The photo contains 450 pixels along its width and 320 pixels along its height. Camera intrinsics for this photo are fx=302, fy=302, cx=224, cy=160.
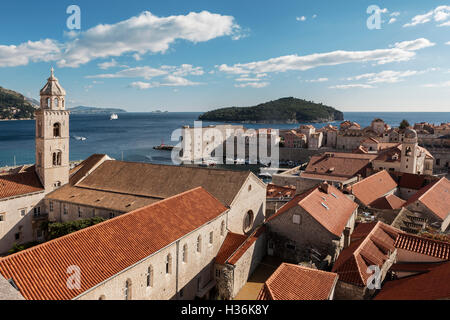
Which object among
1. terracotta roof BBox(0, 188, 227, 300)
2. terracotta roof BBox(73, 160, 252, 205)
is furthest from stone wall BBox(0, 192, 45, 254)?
terracotta roof BBox(0, 188, 227, 300)

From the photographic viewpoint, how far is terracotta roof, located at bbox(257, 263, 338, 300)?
1446 cm

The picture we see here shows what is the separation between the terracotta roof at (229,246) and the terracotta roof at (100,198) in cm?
780

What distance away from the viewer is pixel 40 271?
41.5 ft

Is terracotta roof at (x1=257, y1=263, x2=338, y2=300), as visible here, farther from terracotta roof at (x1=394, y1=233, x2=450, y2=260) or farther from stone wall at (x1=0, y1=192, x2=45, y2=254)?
stone wall at (x1=0, y1=192, x2=45, y2=254)

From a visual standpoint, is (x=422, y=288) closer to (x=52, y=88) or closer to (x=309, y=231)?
(x=309, y=231)

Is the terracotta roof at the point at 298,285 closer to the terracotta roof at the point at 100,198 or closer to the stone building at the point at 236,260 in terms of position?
the stone building at the point at 236,260

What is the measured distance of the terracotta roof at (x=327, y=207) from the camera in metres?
24.0

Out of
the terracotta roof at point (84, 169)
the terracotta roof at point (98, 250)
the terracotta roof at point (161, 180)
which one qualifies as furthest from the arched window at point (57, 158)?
the terracotta roof at point (98, 250)

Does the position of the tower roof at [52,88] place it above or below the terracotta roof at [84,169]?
above

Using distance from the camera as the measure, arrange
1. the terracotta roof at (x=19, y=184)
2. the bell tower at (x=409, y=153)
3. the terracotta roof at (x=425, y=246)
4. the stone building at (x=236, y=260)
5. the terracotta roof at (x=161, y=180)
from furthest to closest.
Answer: the bell tower at (x=409, y=153)
the terracotta roof at (x=19, y=184)
the terracotta roof at (x=161, y=180)
the stone building at (x=236, y=260)
the terracotta roof at (x=425, y=246)

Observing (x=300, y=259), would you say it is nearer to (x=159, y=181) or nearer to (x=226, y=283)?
(x=226, y=283)

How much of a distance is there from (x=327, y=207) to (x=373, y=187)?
59.2 feet

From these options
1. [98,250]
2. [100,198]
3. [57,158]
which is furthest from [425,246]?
[57,158]

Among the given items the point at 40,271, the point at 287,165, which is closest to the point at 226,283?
the point at 40,271
